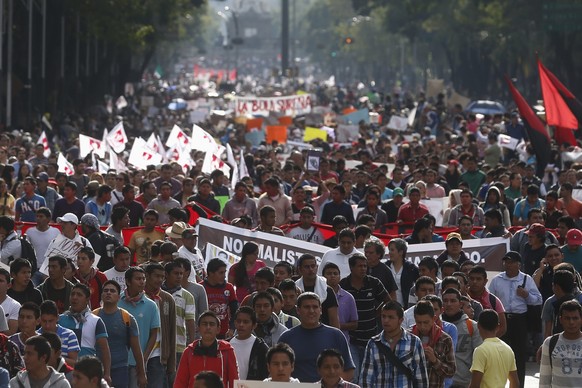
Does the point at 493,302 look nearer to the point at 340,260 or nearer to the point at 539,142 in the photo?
the point at 340,260

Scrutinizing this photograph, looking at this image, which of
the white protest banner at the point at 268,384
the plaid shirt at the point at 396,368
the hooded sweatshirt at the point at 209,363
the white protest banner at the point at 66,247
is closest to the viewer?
the white protest banner at the point at 268,384

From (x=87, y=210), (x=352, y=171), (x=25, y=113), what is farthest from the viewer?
(x=25, y=113)

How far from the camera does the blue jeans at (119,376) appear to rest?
11.1 meters

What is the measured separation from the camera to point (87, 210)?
17844 mm

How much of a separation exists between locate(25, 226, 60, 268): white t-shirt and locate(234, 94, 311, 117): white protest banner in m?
30.1

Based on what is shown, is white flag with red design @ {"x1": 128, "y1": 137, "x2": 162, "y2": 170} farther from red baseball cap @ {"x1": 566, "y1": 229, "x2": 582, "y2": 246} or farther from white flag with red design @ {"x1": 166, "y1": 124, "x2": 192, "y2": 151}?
red baseball cap @ {"x1": 566, "y1": 229, "x2": 582, "y2": 246}

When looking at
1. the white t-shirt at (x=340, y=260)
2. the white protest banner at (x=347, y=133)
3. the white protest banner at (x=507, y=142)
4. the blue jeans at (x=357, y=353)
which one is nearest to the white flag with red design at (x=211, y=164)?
the white protest banner at (x=507, y=142)

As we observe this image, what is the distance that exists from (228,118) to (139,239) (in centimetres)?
3754

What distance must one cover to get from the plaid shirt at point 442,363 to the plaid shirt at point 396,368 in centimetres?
41

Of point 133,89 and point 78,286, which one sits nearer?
point 78,286

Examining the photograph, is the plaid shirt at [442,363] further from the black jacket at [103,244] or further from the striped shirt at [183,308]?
the black jacket at [103,244]

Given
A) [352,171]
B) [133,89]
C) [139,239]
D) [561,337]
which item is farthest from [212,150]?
[133,89]

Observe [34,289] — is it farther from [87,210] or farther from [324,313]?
[87,210]

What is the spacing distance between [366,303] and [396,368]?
106 inches
